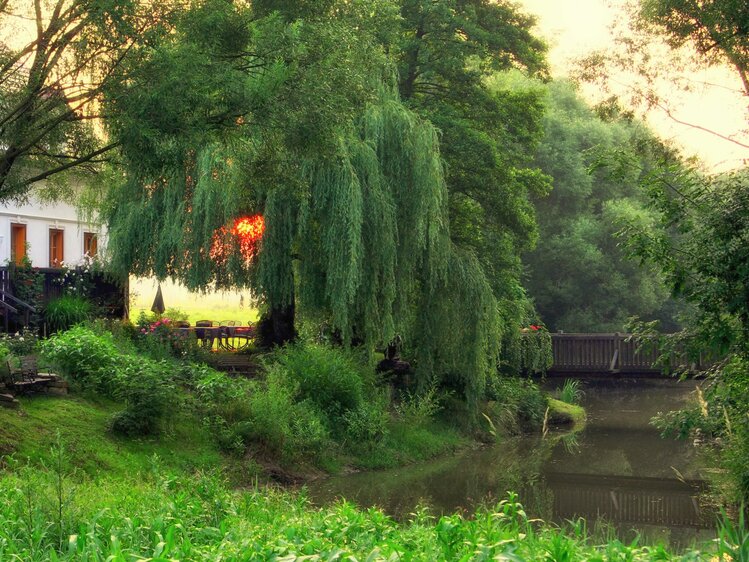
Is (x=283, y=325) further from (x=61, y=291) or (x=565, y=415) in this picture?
(x=565, y=415)

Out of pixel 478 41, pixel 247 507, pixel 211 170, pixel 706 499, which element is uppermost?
pixel 478 41

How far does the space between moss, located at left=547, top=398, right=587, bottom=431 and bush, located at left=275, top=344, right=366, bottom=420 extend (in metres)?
10.2

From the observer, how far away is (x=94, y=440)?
47.4 ft

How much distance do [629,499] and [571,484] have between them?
149 centimetres

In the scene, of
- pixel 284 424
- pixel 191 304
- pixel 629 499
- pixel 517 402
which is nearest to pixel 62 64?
pixel 284 424

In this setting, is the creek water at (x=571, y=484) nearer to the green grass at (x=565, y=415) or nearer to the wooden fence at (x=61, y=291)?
the green grass at (x=565, y=415)

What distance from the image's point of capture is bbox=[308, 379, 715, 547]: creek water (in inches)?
591

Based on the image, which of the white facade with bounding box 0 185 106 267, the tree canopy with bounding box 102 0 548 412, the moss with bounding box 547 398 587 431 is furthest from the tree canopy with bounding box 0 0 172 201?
the moss with bounding box 547 398 587 431

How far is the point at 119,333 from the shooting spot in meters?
20.4

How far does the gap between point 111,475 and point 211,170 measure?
331 inches

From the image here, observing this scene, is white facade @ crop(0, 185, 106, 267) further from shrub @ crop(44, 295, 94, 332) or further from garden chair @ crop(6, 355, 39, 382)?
garden chair @ crop(6, 355, 39, 382)

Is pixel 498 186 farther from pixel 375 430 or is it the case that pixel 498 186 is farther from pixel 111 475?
pixel 111 475

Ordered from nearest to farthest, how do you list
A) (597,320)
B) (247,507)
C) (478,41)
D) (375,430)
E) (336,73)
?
(247,507) < (336,73) < (375,430) < (478,41) < (597,320)

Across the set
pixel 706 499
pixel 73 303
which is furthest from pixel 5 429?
pixel 706 499
